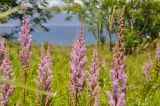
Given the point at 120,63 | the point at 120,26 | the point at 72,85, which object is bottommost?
the point at 72,85

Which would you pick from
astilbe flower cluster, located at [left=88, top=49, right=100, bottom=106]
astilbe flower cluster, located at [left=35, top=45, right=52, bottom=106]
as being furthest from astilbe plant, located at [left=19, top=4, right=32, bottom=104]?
astilbe flower cluster, located at [left=88, top=49, right=100, bottom=106]

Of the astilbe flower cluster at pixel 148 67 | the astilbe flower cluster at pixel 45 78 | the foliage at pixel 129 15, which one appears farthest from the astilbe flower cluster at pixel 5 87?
the foliage at pixel 129 15

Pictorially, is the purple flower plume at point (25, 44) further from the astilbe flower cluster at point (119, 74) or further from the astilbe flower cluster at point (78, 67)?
the astilbe flower cluster at point (119, 74)

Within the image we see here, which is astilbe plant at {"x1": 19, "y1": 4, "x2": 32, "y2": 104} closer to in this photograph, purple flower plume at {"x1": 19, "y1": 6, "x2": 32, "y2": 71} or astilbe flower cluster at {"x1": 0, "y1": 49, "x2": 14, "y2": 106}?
purple flower plume at {"x1": 19, "y1": 6, "x2": 32, "y2": 71}

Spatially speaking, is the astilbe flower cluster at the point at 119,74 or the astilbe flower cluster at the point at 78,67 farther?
the astilbe flower cluster at the point at 78,67

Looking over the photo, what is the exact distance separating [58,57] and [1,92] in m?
12.4

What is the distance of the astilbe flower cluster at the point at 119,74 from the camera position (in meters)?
3.27

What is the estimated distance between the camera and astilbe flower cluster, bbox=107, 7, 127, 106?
327 cm

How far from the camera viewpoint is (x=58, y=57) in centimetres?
1612

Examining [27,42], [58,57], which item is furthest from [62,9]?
[27,42]

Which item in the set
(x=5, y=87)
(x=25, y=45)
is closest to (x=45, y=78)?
(x=25, y=45)

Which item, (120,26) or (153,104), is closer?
(120,26)

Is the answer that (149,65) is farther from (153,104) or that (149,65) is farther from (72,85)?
(72,85)

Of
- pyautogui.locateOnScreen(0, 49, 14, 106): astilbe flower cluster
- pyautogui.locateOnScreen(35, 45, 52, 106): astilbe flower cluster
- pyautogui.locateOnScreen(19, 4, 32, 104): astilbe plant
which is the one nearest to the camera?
pyautogui.locateOnScreen(0, 49, 14, 106): astilbe flower cluster
